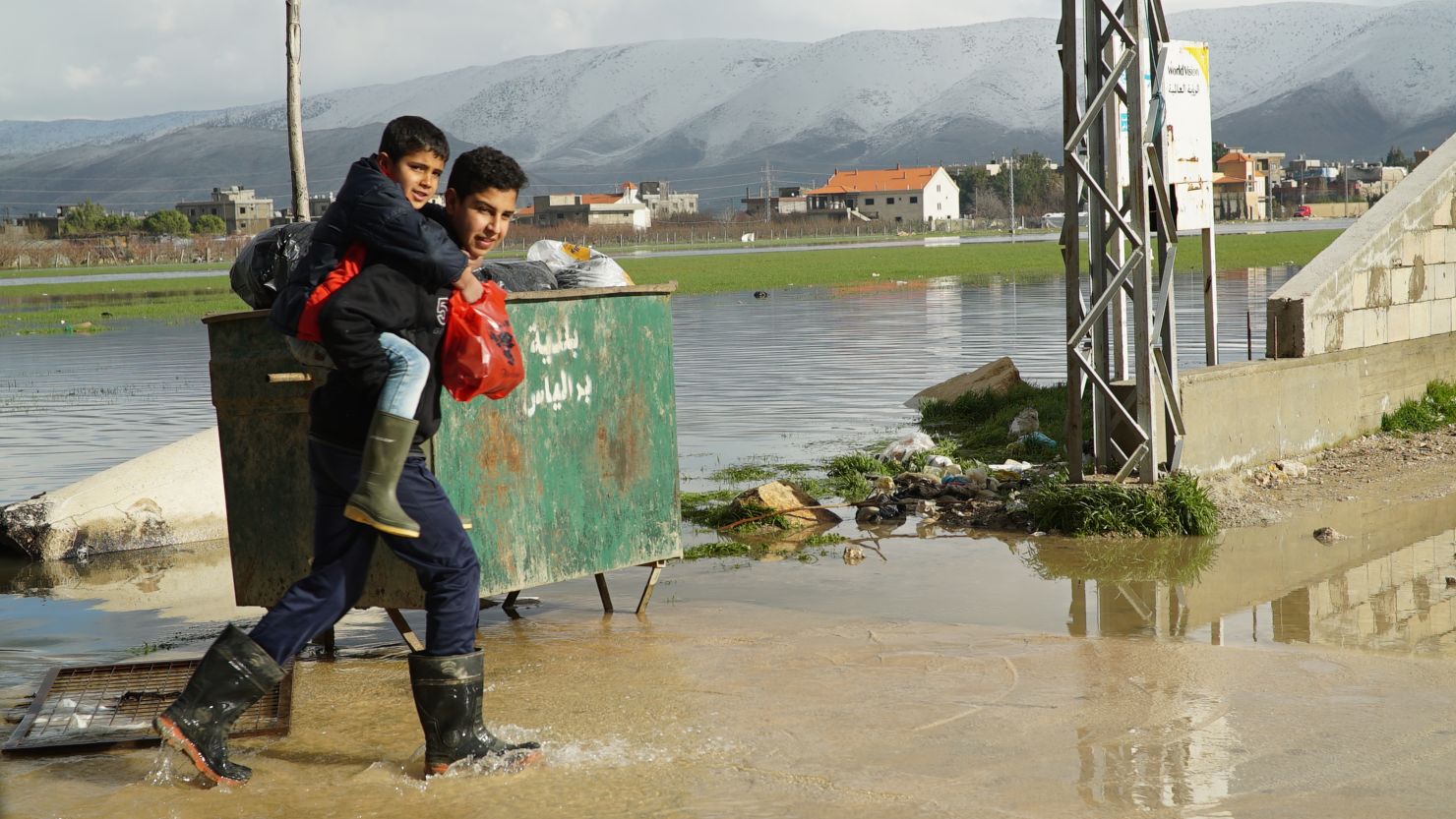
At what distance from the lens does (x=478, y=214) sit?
4559mm

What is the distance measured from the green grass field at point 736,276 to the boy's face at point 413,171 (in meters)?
32.9

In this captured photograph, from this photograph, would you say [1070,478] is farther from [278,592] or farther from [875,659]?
[278,592]

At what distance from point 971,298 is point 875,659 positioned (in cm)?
3095

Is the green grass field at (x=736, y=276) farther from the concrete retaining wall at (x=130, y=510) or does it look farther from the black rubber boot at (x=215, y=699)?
the black rubber boot at (x=215, y=699)

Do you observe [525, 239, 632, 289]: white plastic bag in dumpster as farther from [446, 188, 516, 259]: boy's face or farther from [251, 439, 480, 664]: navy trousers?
[251, 439, 480, 664]: navy trousers

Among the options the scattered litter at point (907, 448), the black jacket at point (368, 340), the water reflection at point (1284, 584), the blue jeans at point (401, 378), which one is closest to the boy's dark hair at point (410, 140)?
the black jacket at point (368, 340)

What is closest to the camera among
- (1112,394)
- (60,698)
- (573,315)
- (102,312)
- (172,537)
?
(60,698)

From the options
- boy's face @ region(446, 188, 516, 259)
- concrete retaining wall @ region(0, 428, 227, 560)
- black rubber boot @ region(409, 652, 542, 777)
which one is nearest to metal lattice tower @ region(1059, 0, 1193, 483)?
boy's face @ region(446, 188, 516, 259)

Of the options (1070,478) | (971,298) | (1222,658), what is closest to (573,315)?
(1222,658)

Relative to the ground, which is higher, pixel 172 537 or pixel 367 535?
pixel 367 535

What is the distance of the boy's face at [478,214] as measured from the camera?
4551mm

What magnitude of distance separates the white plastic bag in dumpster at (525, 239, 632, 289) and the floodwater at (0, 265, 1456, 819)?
1.56 m

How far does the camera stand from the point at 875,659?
5902 millimetres

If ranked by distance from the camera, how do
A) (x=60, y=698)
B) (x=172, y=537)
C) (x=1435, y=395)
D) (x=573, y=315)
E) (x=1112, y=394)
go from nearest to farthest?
1. (x=60, y=698)
2. (x=573, y=315)
3. (x=1112, y=394)
4. (x=172, y=537)
5. (x=1435, y=395)
